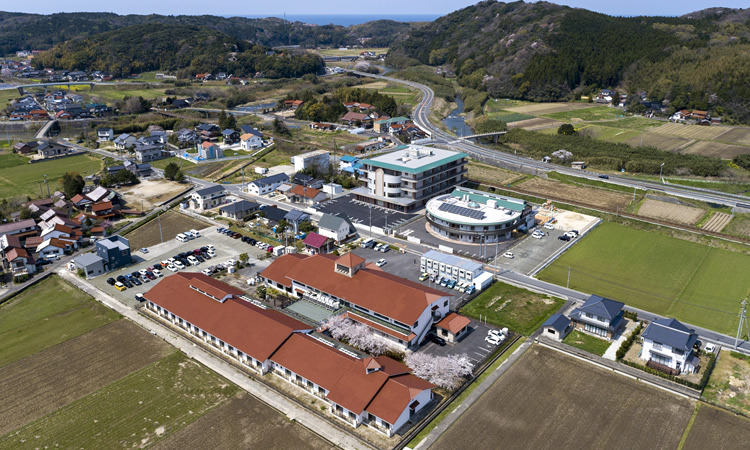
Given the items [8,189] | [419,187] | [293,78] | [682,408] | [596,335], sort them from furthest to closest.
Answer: [293,78] → [8,189] → [419,187] → [596,335] → [682,408]

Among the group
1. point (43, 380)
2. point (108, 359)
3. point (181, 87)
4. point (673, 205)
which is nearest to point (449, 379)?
point (108, 359)

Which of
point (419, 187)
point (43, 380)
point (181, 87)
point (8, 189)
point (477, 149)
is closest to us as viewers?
point (43, 380)

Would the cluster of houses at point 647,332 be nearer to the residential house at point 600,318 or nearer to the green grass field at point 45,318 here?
the residential house at point 600,318

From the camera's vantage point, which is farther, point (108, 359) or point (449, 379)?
point (108, 359)

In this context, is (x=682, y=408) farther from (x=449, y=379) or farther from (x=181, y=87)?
(x=181, y=87)

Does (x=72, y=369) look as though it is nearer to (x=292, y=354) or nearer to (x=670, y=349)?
(x=292, y=354)

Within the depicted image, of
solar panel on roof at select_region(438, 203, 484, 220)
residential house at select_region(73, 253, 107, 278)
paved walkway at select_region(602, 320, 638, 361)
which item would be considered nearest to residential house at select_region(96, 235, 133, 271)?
residential house at select_region(73, 253, 107, 278)

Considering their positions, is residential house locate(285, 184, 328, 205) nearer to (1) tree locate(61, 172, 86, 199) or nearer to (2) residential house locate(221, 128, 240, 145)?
(1) tree locate(61, 172, 86, 199)

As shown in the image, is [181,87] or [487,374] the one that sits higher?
[181,87]
